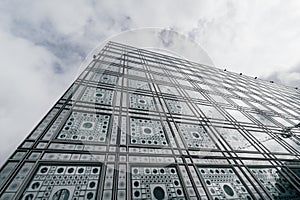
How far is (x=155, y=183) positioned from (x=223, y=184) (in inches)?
41.8

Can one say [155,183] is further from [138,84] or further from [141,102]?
[138,84]

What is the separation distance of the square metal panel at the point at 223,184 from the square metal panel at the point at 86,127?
1627 millimetres

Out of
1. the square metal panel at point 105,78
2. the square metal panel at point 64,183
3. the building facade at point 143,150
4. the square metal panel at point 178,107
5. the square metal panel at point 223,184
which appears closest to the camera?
the square metal panel at point 64,183

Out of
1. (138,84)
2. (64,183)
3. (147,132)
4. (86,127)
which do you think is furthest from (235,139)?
(64,183)

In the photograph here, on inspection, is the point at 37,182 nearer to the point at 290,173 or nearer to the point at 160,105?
the point at 160,105

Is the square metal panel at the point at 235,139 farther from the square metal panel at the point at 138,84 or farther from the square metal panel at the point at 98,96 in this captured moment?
the square metal panel at the point at 98,96

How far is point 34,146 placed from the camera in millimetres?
1758

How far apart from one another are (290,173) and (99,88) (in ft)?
13.5

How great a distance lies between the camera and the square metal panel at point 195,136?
2644 millimetres

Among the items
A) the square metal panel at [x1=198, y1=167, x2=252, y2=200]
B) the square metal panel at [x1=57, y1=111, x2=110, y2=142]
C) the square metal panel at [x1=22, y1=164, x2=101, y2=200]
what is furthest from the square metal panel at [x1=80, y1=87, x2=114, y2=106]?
the square metal panel at [x1=198, y1=167, x2=252, y2=200]

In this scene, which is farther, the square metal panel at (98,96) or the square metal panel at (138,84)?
the square metal panel at (138,84)

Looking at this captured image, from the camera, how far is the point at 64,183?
4.96ft

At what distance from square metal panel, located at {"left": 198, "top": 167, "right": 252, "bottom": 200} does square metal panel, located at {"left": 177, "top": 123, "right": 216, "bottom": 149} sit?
466 mm

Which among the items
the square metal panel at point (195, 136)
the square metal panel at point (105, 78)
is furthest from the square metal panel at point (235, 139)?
the square metal panel at point (105, 78)
